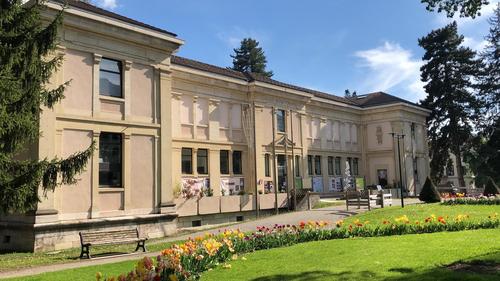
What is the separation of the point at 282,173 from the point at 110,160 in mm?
17685

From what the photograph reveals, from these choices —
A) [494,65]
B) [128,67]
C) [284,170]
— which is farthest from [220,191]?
[494,65]

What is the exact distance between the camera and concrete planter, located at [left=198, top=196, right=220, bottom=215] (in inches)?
1072

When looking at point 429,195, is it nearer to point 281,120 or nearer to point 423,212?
point 423,212

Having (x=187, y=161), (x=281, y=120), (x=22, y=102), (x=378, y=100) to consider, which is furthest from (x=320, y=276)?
(x=378, y=100)

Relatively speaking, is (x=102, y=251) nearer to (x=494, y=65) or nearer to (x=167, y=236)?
(x=167, y=236)

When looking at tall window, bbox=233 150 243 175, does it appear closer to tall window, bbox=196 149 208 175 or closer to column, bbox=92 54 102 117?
tall window, bbox=196 149 208 175

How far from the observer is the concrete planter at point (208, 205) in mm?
27234

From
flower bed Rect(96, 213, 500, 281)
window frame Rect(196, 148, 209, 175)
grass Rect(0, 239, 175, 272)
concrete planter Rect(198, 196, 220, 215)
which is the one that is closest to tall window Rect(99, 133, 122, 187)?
grass Rect(0, 239, 175, 272)

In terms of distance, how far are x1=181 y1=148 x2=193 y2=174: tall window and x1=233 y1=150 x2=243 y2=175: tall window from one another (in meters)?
4.27

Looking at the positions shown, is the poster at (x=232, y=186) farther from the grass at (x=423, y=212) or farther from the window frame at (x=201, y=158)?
the grass at (x=423, y=212)

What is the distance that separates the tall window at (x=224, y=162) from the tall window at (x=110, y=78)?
11.9m

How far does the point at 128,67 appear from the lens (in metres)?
22.7

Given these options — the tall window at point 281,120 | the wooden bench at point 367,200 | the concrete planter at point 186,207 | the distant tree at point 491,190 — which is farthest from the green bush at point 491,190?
the concrete planter at point 186,207

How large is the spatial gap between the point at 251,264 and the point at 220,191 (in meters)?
21.4
